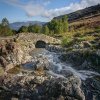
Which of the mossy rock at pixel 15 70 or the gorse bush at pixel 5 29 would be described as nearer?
the mossy rock at pixel 15 70

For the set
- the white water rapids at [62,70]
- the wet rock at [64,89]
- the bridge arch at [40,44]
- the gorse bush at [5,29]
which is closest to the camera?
the wet rock at [64,89]

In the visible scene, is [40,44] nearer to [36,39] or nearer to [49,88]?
[36,39]


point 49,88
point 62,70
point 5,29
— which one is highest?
point 5,29

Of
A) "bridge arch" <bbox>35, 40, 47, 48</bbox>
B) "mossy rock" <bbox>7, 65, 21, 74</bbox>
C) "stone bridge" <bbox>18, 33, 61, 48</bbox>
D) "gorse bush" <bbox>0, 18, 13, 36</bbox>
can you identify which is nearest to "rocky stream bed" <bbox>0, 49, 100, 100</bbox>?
"mossy rock" <bbox>7, 65, 21, 74</bbox>

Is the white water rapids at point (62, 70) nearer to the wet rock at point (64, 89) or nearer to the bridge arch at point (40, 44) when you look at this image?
the wet rock at point (64, 89)

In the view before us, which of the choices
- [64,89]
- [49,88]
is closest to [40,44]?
[49,88]

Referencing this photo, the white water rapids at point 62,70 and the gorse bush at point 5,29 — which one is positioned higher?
the gorse bush at point 5,29

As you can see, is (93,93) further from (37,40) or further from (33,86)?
(37,40)

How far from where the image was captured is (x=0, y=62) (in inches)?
2315

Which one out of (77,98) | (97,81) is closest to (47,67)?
(97,81)

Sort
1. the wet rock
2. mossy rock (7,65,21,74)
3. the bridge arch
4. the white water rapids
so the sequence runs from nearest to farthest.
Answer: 1. the wet rock
2. the white water rapids
3. mossy rock (7,65,21,74)
4. the bridge arch

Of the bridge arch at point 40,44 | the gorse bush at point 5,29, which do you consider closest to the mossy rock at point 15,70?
the bridge arch at point 40,44

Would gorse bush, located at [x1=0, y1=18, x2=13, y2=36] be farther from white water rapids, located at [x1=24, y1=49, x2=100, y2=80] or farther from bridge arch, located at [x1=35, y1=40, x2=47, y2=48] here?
white water rapids, located at [x1=24, y1=49, x2=100, y2=80]

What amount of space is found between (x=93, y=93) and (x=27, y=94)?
1064cm
